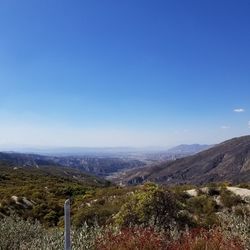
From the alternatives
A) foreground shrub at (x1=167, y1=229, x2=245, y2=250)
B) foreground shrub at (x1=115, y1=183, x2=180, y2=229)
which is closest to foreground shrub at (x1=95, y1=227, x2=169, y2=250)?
foreground shrub at (x1=167, y1=229, x2=245, y2=250)

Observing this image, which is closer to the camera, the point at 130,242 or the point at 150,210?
the point at 130,242

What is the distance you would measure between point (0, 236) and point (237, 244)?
447 cm

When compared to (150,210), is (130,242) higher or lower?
higher

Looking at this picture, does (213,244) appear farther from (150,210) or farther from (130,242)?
(150,210)

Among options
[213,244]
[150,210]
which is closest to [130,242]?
[213,244]

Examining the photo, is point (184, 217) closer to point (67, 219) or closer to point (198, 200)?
point (198, 200)

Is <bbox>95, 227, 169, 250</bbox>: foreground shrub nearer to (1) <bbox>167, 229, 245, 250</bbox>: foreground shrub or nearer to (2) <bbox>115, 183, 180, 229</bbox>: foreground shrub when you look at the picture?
(1) <bbox>167, 229, 245, 250</bbox>: foreground shrub

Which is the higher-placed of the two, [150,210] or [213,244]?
[213,244]

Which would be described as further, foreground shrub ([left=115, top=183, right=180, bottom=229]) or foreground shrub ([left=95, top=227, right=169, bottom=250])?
foreground shrub ([left=115, top=183, right=180, bottom=229])

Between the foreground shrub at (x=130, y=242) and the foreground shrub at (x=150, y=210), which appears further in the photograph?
the foreground shrub at (x=150, y=210)

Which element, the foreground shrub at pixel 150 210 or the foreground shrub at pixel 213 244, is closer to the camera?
the foreground shrub at pixel 213 244

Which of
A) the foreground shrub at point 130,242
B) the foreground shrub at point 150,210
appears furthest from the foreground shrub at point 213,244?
the foreground shrub at point 150,210

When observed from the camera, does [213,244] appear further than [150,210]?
No

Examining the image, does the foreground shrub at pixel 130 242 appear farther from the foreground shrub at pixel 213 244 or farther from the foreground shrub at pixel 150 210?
the foreground shrub at pixel 150 210
